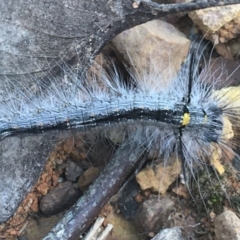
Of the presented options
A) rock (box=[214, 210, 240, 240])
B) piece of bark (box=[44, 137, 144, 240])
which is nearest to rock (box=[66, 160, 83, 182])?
piece of bark (box=[44, 137, 144, 240])

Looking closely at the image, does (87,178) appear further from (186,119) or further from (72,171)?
(186,119)

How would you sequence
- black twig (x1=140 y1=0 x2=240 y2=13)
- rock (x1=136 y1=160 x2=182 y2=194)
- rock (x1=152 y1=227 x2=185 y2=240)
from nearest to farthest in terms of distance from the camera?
black twig (x1=140 y1=0 x2=240 y2=13)
rock (x1=152 y1=227 x2=185 y2=240)
rock (x1=136 y1=160 x2=182 y2=194)

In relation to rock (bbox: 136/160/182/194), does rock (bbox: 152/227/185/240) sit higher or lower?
lower

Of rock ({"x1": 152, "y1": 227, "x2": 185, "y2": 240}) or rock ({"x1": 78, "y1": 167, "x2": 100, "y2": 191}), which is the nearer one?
rock ({"x1": 152, "y1": 227, "x2": 185, "y2": 240})

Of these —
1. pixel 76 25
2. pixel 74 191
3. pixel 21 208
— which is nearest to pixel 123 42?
pixel 76 25

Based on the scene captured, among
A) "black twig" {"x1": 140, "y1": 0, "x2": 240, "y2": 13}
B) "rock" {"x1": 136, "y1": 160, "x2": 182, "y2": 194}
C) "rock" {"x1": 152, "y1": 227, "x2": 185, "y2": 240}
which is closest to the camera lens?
"black twig" {"x1": 140, "y1": 0, "x2": 240, "y2": 13}

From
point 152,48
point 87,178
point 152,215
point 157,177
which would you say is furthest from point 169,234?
point 152,48

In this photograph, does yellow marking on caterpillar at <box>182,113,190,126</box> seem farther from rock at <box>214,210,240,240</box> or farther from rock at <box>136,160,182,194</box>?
rock at <box>214,210,240,240</box>
